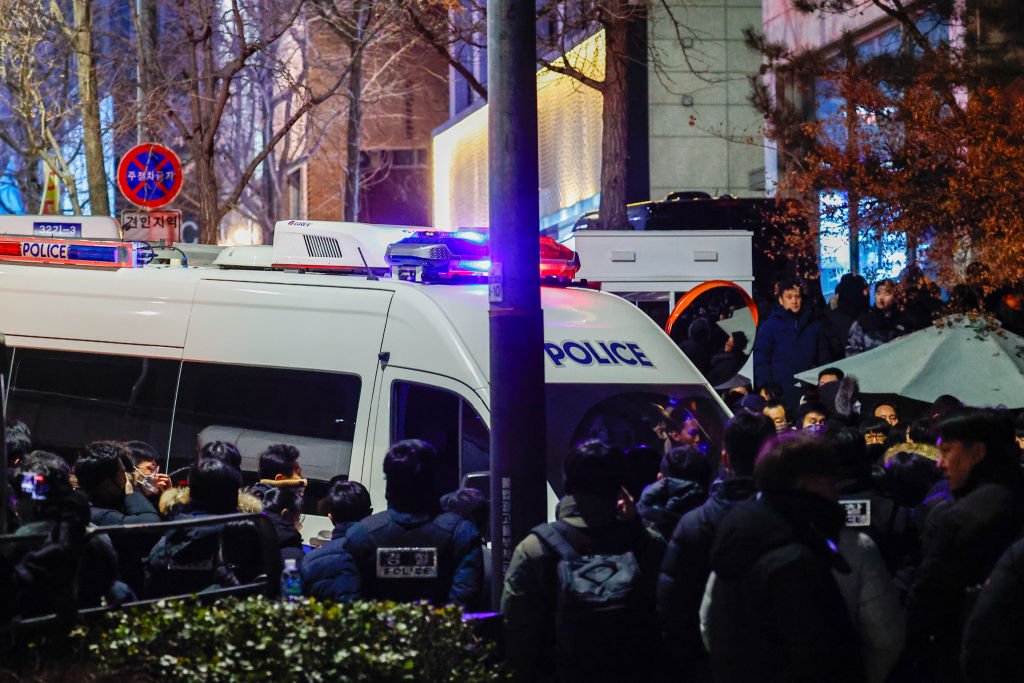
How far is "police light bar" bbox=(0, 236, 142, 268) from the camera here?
11.4 meters

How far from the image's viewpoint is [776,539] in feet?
15.1

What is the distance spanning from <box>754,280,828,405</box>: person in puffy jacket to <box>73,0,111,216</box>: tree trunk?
38.0ft

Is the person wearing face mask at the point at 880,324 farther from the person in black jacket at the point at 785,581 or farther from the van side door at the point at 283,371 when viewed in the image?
the person in black jacket at the point at 785,581

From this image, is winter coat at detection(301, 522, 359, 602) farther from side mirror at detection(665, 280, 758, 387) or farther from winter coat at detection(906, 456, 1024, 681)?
side mirror at detection(665, 280, 758, 387)

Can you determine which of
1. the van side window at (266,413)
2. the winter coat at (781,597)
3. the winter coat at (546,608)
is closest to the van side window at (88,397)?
the van side window at (266,413)

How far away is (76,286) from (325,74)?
152 feet

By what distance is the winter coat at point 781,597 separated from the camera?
453cm

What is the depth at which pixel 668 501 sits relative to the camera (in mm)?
6625

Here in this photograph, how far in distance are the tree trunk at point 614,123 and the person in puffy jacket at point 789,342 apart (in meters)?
4.63

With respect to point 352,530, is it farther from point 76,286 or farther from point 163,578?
point 76,286

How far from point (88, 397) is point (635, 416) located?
4.46m

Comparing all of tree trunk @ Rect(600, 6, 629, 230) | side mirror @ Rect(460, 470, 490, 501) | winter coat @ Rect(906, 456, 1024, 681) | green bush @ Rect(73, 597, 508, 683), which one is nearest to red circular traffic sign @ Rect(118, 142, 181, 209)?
tree trunk @ Rect(600, 6, 629, 230)

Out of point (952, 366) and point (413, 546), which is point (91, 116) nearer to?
point (952, 366)

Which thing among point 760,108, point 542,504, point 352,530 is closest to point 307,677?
point 352,530
